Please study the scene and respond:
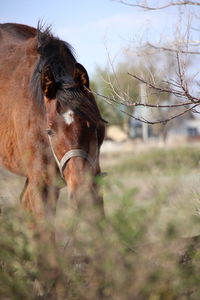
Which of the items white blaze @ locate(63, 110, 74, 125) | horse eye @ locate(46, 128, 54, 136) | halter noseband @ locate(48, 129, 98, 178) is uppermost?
white blaze @ locate(63, 110, 74, 125)

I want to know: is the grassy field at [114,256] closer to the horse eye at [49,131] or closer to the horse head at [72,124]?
the horse head at [72,124]

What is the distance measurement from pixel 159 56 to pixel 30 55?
1474mm

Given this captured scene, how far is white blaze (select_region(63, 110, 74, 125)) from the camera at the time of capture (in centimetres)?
495

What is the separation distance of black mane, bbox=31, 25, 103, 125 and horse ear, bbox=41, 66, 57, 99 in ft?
0.19

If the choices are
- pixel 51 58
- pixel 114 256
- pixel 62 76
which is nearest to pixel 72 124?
pixel 62 76

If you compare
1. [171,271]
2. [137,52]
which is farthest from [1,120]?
[171,271]

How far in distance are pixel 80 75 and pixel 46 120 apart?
20.8 inches

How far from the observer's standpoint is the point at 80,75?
17.3 ft

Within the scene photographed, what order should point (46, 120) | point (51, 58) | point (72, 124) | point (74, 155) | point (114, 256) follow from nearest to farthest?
point (114, 256), point (74, 155), point (72, 124), point (46, 120), point (51, 58)

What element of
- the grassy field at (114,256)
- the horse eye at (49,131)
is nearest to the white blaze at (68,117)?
the horse eye at (49,131)

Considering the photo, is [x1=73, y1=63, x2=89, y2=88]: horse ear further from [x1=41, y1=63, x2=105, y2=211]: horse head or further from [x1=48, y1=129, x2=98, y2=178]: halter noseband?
[x1=48, y1=129, x2=98, y2=178]: halter noseband

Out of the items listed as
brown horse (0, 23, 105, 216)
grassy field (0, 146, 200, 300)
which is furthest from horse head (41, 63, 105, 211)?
grassy field (0, 146, 200, 300)

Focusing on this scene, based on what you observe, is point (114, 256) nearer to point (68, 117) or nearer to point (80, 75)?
point (68, 117)

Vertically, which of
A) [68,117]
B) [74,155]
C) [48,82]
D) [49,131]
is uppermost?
[48,82]
